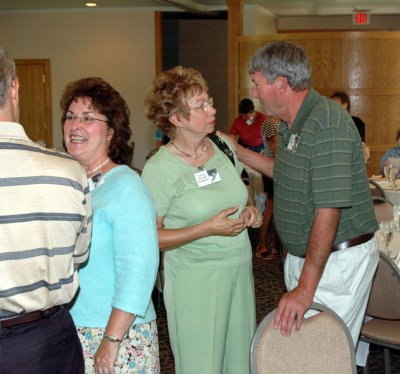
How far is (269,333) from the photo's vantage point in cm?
183

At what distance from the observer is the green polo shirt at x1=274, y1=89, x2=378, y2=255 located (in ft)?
6.81

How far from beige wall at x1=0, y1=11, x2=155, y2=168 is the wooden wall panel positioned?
315cm

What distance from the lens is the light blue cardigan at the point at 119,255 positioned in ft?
5.90

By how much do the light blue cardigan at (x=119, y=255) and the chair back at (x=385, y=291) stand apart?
55.0 inches

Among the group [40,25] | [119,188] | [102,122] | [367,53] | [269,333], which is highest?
[40,25]

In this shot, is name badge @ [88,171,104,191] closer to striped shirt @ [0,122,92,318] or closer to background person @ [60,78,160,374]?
background person @ [60,78,160,374]

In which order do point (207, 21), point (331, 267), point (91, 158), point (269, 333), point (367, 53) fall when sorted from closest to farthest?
1. point (269, 333)
2. point (91, 158)
3. point (331, 267)
4. point (367, 53)
5. point (207, 21)

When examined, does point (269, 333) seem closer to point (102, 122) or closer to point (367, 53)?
point (102, 122)

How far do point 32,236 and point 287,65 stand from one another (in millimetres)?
1281

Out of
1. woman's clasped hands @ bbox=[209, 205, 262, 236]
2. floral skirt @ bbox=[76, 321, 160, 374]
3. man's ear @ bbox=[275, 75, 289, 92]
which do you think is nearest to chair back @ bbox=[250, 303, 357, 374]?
floral skirt @ bbox=[76, 321, 160, 374]

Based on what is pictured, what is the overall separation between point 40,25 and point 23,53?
2.14 feet

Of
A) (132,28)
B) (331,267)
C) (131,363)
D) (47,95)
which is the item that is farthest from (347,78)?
(131,363)

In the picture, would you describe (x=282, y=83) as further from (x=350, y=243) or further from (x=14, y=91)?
(x=14, y=91)

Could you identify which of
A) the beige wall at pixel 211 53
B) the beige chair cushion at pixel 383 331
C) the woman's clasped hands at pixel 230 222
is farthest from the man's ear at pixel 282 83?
the beige wall at pixel 211 53
